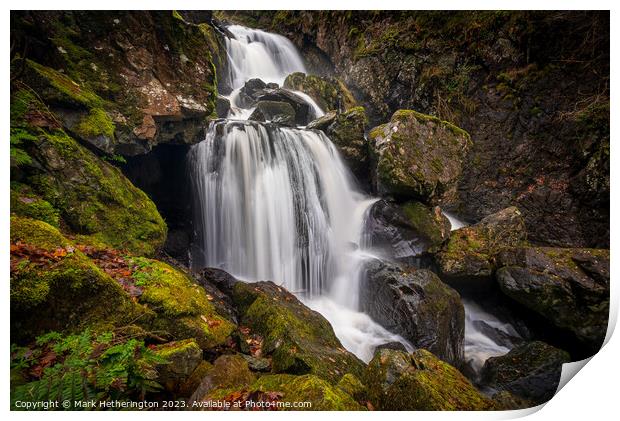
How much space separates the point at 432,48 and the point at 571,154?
4.60 m

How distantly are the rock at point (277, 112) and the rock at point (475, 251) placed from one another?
20.0 feet

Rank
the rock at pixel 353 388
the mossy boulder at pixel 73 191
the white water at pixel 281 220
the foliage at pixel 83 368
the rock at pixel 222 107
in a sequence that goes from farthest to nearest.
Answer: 1. the rock at pixel 222 107
2. the white water at pixel 281 220
3. the mossy boulder at pixel 73 191
4. the rock at pixel 353 388
5. the foliage at pixel 83 368

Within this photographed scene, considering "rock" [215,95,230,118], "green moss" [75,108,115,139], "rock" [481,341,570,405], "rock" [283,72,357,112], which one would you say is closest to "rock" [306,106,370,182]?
"rock" [283,72,357,112]

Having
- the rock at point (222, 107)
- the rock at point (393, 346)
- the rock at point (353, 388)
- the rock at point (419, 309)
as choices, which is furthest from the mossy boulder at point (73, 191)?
the rock at point (222, 107)

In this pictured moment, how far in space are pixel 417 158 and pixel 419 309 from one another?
3.54 meters

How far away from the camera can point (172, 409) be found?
7.55 ft

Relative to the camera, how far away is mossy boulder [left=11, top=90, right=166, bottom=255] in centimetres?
287

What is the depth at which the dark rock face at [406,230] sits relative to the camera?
641 cm

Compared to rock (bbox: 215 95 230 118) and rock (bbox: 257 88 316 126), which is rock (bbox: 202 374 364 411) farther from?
rock (bbox: 257 88 316 126)

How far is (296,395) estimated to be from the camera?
7.65 feet

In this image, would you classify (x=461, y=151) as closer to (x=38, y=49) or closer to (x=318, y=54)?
(x=318, y=54)

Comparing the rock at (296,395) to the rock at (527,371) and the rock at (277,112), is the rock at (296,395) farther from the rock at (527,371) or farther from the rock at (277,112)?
the rock at (277,112)

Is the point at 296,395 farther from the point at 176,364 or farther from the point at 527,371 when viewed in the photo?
the point at 527,371

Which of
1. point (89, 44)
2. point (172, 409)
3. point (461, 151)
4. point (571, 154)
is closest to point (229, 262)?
point (172, 409)
